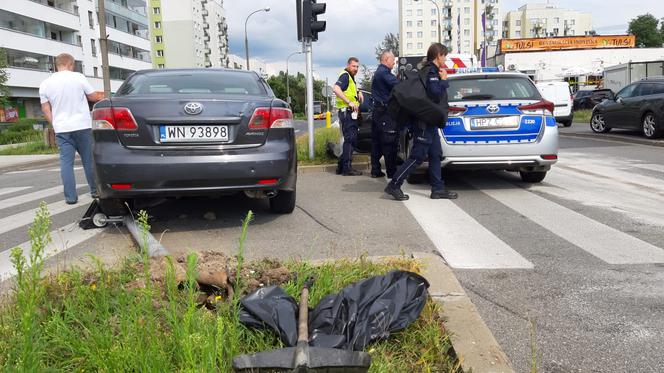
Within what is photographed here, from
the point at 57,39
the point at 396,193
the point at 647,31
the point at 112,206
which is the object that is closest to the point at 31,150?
the point at 112,206

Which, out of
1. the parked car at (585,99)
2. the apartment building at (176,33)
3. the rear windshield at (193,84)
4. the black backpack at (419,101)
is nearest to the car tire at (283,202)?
the rear windshield at (193,84)

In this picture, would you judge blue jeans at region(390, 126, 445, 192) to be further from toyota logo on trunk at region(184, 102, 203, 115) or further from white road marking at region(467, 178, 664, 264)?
toyota logo on trunk at region(184, 102, 203, 115)

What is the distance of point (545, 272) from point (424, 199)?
2977 mm

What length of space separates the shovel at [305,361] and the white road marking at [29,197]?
666cm

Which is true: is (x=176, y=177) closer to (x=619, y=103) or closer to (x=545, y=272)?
(x=545, y=272)

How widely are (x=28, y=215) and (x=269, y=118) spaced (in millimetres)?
3633

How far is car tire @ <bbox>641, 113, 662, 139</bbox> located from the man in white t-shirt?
12.5 m

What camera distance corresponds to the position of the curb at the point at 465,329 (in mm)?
2215

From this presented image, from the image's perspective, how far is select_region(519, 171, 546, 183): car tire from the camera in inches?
299

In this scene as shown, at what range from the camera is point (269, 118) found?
16.3ft

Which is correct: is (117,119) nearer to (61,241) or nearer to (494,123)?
(61,241)

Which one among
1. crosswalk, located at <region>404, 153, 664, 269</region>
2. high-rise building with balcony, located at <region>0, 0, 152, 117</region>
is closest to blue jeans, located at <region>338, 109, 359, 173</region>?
crosswalk, located at <region>404, 153, 664, 269</region>

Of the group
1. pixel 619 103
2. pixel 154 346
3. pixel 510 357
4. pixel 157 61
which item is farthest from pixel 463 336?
pixel 157 61

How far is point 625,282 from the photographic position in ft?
11.6
